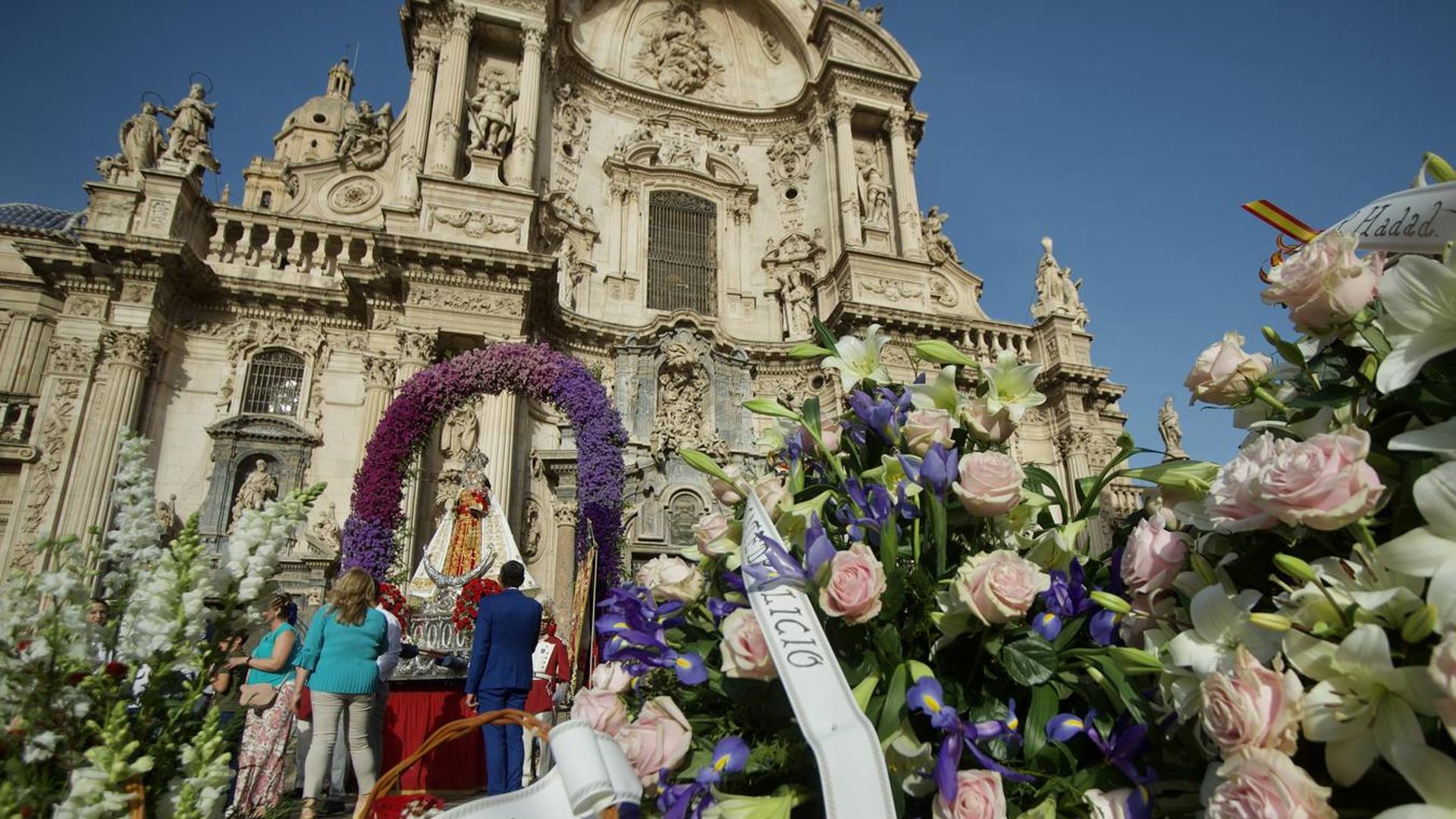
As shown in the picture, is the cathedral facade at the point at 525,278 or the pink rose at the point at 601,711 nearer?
the pink rose at the point at 601,711

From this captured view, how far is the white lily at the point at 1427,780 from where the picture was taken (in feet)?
3.13

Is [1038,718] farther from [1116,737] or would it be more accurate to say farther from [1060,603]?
[1060,603]

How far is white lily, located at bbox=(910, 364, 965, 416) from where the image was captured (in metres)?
2.08

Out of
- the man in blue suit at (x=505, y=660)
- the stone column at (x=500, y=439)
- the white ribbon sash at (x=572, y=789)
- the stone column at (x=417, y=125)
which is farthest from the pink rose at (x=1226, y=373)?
the stone column at (x=417, y=125)

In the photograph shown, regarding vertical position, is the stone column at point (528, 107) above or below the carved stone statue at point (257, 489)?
above

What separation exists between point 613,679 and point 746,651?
58cm

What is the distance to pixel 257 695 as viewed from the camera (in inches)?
222

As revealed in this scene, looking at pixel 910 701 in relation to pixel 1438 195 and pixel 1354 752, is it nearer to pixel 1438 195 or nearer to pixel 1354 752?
pixel 1354 752

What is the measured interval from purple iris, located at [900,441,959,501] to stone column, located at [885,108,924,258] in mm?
18534

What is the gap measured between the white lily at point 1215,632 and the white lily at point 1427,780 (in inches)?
12.2

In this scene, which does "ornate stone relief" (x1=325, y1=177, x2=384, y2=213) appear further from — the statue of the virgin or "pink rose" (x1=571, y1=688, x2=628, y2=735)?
"pink rose" (x1=571, y1=688, x2=628, y2=735)

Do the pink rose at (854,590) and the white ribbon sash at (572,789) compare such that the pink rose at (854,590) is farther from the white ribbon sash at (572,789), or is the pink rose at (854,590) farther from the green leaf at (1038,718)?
the white ribbon sash at (572,789)

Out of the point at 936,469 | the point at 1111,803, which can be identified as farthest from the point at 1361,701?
the point at 936,469

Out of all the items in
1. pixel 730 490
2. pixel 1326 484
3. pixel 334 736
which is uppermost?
pixel 730 490
